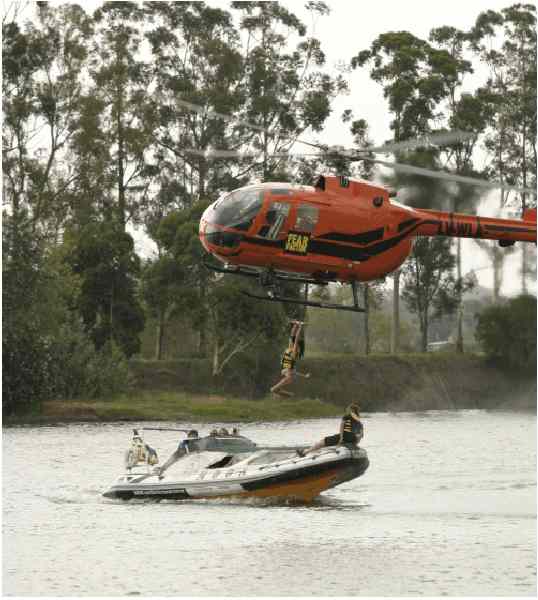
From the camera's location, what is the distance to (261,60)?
85.2 m

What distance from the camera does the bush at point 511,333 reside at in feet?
246

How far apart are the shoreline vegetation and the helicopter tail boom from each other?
1353 inches

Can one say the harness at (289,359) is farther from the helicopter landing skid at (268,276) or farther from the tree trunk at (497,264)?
the tree trunk at (497,264)

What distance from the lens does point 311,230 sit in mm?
34406

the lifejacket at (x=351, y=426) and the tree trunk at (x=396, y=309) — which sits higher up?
the tree trunk at (x=396, y=309)

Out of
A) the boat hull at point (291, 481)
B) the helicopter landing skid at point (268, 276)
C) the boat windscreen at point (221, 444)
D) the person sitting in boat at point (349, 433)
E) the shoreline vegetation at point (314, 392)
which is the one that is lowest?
the boat hull at point (291, 481)

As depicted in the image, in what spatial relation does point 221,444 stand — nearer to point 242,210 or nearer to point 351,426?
point 351,426

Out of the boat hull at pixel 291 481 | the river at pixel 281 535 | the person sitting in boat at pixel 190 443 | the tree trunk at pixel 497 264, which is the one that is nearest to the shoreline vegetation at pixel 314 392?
the tree trunk at pixel 497 264

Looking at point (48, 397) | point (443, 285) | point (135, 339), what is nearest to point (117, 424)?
point (48, 397)

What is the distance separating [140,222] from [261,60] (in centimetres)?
1129

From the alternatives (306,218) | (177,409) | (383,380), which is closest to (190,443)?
(306,218)

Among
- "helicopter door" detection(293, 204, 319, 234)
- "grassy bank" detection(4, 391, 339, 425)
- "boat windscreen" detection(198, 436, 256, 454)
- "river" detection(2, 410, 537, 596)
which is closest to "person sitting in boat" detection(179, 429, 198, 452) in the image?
"boat windscreen" detection(198, 436, 256, 454)

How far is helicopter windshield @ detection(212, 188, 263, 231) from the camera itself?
34.1m

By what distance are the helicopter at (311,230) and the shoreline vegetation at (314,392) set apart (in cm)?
3505
